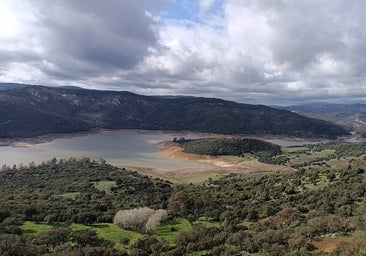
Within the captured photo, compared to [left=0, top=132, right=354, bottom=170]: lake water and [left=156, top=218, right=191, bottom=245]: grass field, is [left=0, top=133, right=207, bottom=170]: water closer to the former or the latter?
[left=0, top=132, right=354, bottom=170]: lake water

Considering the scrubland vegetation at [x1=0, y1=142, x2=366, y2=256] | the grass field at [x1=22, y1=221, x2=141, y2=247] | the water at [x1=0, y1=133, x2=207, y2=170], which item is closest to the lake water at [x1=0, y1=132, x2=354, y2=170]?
the water at [x1=0, y1=133, x2=207, y2=170]

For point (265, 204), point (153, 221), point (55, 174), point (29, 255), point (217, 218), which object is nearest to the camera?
point (29, 255)

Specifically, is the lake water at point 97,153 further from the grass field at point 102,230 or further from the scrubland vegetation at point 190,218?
the grass field at point 102,230

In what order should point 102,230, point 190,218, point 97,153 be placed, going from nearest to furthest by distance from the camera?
1. point 102,230
2. point 190,218
3. point 97,153

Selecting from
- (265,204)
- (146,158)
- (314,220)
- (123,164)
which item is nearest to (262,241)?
(314,220)

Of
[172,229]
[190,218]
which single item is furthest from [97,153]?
[172,229]

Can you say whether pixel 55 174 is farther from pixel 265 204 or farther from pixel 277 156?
pixel 277 156

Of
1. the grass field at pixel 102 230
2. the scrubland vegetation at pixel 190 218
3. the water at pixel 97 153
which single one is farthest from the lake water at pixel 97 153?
the grass field at pixel 102 230

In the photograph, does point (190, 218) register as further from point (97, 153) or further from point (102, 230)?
point (97, 153)
